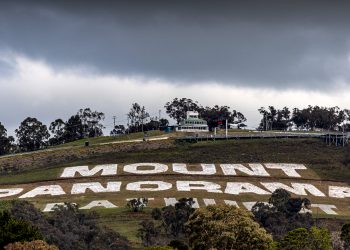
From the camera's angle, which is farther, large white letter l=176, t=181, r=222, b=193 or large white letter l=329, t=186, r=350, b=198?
large white letter l=176, t=181, r=222, b=193

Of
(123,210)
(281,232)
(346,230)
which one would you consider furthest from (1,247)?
(123,210)

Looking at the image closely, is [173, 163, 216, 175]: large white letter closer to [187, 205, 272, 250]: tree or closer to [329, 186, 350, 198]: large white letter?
[329, 186, 350, 198]: large white letter

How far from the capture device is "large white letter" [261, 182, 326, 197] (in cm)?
16462

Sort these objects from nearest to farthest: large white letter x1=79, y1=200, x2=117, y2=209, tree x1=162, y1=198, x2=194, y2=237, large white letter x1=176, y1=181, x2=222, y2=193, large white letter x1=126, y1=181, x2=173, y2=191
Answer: tree x1=162, y1=198, x2=194, y2=237 → large white letter x1=79, y1=200, x2=117, y2=209 → large white letter x1=176, y1=181, x2=222, y2=193 → large white letter x1=126, y1=181, x2=173, y2=191

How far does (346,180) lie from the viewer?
17688 cm

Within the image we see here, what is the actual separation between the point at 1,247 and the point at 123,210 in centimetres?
6166

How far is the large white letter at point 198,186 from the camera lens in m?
164

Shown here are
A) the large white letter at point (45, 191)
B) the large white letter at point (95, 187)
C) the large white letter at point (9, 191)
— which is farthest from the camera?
the large white letter at point (95, 187)

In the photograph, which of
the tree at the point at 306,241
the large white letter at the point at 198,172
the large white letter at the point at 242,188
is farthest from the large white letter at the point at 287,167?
the tree at the point at 306,241

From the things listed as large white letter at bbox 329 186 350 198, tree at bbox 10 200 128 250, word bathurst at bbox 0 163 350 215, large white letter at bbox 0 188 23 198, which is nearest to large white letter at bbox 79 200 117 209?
word bathurst at bbox 0 163 350 215

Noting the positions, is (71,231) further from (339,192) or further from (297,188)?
(339,192)

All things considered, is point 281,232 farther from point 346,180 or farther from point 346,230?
point 346,180

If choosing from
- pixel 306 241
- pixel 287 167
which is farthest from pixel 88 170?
pixel 306 241

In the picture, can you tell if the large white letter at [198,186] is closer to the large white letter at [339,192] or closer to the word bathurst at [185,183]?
the word bathurst at [185,183]
